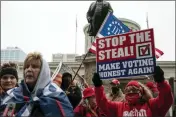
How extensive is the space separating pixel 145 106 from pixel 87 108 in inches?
50.0

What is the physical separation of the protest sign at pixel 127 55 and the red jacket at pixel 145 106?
0.41 m

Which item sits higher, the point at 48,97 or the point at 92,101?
the point at 48,97

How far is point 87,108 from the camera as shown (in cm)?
503

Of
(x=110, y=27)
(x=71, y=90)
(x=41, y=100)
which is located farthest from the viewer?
(x=110, y=27)

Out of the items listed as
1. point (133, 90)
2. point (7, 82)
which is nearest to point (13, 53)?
point (7, 82)

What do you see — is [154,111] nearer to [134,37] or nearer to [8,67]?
[134,37]

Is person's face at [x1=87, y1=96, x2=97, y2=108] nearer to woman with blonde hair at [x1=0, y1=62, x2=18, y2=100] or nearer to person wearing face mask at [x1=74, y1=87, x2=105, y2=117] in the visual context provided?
person wearing face mask at [x1=74, y1=87, x2=105, y2=117]

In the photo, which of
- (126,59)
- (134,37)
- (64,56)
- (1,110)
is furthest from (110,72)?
(64,56)

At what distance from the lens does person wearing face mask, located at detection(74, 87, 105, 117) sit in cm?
499

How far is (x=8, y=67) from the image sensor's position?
4.17m

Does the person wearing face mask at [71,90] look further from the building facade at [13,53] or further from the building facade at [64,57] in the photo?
the building facade at [13,53]

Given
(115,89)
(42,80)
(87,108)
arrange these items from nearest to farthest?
(42,80) < (87,108) < (115,89)

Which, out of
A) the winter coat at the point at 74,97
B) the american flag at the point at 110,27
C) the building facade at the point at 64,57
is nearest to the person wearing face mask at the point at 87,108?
the winter coat at the point at 74,97

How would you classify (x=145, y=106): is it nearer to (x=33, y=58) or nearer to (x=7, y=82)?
(x=33, y=58)
